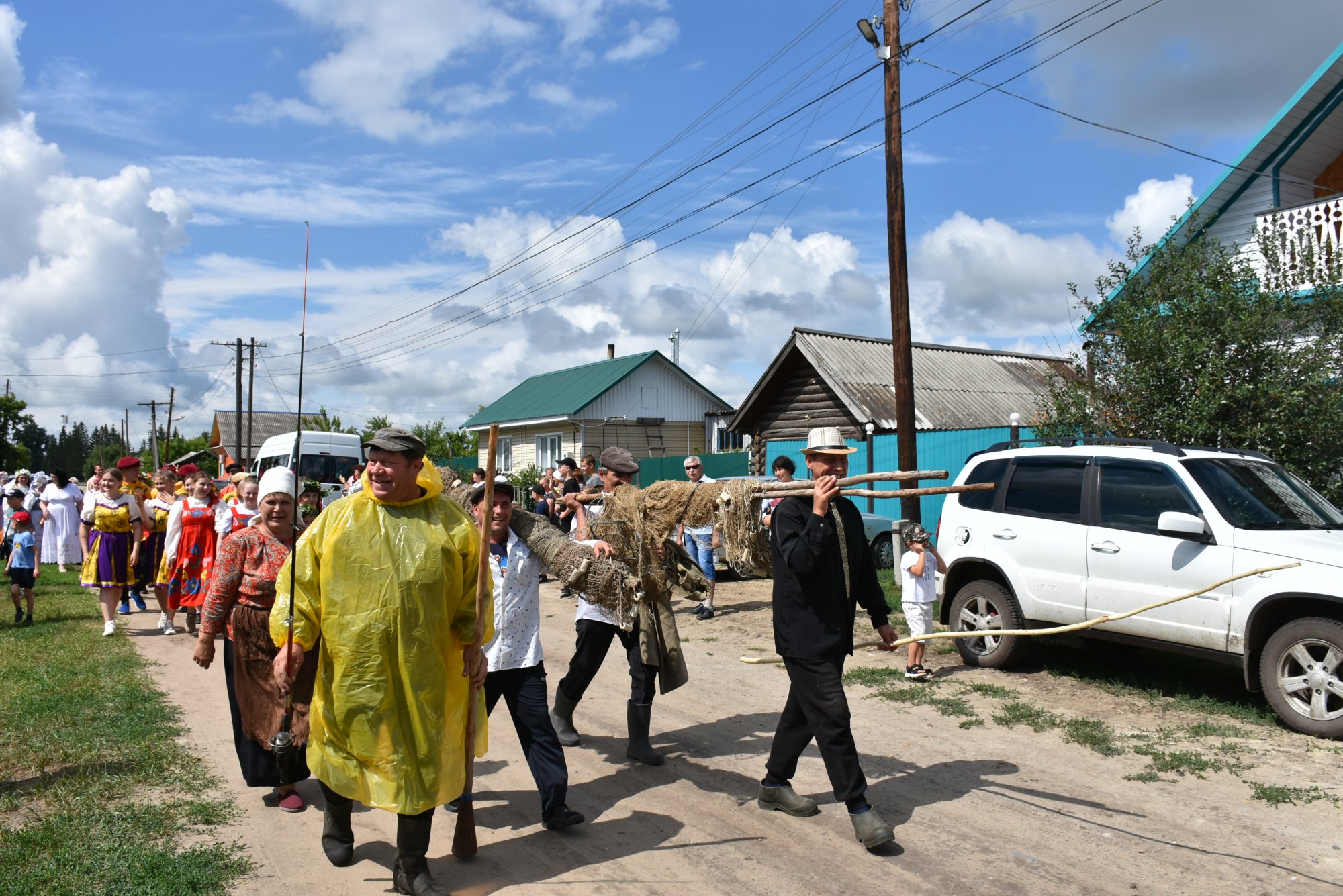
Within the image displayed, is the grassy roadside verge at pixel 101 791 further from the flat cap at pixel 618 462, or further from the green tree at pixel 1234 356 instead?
the green tree at pixel 1234 356

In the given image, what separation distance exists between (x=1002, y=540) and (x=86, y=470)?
103561 mm

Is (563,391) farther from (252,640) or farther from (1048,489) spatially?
(252,640)

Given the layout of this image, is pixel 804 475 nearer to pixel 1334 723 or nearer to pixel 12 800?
pixel 1334 723

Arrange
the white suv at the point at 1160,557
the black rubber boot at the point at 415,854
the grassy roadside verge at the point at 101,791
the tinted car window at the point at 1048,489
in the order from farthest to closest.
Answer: the tinted car window at the point at 1048,489, the white suv at the point at 1160,557, the grassy roadside verge at the point at 101,791, the black rubber boot at the point at 415,854

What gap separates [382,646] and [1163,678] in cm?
676

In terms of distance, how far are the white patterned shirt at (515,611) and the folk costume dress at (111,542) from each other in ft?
24.8

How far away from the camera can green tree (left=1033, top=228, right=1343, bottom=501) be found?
9.08m

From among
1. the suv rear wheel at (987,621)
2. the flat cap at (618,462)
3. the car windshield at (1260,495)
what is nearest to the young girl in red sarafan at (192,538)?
the flat cap at (618,462)

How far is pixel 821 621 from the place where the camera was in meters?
4.84

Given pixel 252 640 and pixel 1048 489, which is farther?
pixel 1048 489

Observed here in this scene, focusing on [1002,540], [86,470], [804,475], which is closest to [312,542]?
[1002,540]

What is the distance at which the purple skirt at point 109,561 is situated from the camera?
1075 centimetres

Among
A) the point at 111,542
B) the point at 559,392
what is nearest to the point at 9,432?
the point at 559,392

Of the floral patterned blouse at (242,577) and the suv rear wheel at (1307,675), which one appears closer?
the floral patterned blouse at (242,577)
